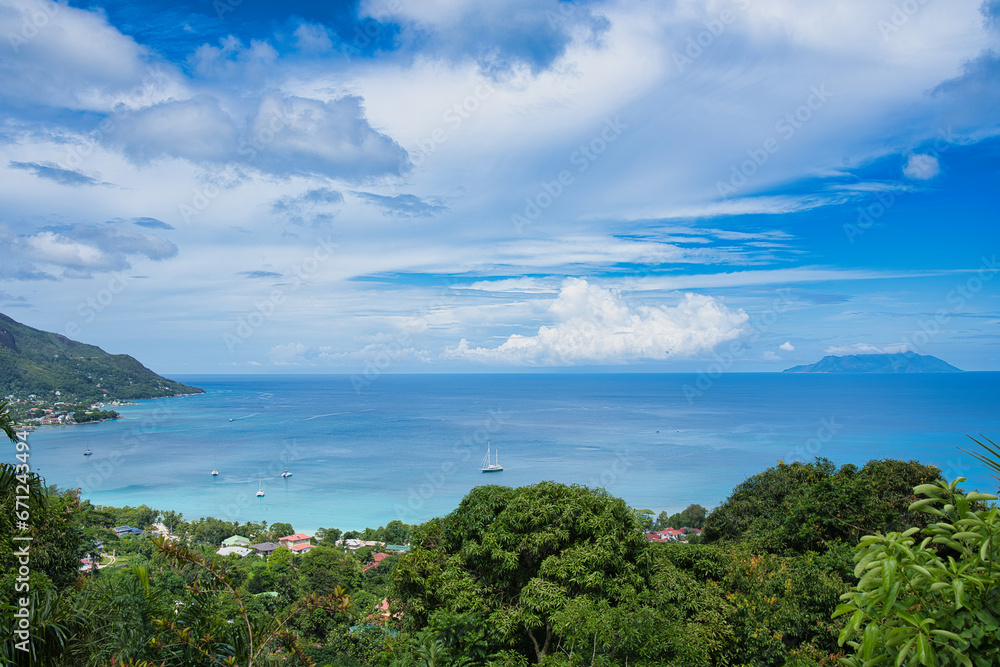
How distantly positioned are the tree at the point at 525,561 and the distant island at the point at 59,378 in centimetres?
Answer: 4273

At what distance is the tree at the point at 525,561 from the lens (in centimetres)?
658

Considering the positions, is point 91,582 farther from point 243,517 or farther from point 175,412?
point 175,412

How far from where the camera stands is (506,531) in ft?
24.5

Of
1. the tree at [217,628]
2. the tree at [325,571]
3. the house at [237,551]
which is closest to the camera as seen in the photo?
the tree at [217,628]

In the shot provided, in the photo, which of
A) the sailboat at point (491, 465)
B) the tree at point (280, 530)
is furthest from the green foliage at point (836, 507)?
the sailboat at point (491, 465)

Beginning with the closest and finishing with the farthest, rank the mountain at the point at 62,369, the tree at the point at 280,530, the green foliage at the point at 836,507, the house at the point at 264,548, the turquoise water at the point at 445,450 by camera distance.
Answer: the green foliage at the point at 836,507, the house at the point at 264,548, the tree at the point at 280,530, the turquoise water at the point at 445,450, the mountain at the point at 62,369

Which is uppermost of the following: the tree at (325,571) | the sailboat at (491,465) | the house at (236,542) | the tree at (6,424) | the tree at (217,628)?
the tree at (6,424)

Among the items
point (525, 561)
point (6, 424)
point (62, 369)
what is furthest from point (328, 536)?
point (62, 369)

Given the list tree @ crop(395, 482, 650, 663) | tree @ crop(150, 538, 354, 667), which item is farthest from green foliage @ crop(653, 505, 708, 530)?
tree @ crop(150, 538, 354, 667)

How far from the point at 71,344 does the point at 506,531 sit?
3980 inches

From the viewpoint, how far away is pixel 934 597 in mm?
1739

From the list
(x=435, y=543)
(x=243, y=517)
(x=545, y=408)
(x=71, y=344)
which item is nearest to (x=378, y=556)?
(x=243, y=517)

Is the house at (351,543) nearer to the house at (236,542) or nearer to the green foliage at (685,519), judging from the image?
the house at (236,542)

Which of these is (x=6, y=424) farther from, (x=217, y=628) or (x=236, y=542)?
(x=236, y=542)
